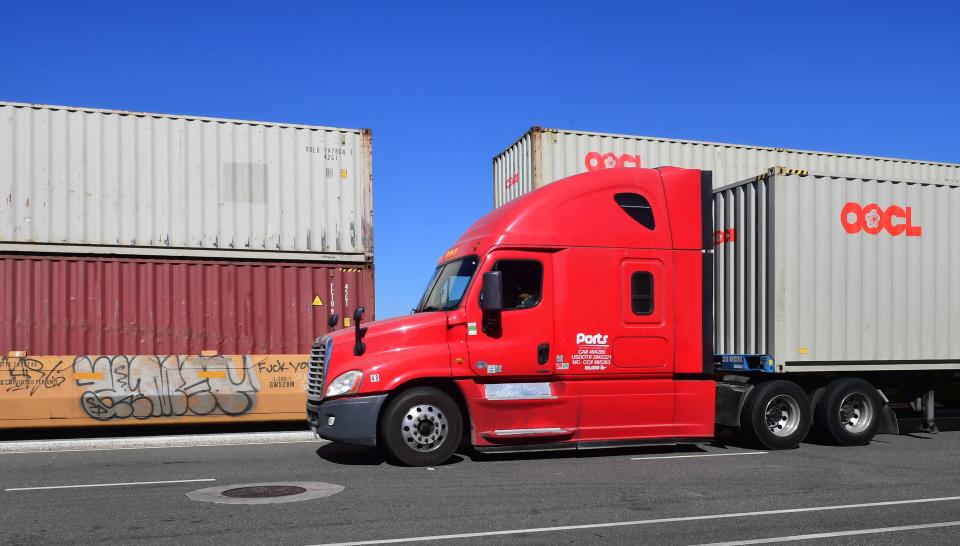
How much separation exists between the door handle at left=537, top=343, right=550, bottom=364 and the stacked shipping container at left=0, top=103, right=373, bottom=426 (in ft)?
15.2

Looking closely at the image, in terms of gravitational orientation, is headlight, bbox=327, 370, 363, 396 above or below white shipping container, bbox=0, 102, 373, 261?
below

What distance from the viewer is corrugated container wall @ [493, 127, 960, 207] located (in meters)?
15.2

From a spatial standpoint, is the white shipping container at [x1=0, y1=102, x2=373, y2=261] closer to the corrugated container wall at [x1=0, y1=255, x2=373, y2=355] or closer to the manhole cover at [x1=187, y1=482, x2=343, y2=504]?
the corrugated container wall at [x1=0, y1=255, x2=373, y2=355]

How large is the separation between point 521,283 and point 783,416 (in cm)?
382

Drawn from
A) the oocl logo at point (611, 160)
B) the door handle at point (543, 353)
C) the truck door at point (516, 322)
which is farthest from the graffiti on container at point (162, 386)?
the oocl logo at point (611, 160)

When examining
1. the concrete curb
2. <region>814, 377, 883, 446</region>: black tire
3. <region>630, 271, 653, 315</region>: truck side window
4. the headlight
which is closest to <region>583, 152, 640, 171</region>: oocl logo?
<region>630, 271, 653, 315</region>: truck side window

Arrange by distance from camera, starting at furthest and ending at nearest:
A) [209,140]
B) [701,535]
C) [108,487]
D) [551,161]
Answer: [551,161], [209,140], [108,487], [701,535]

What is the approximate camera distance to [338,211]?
46.2 ft

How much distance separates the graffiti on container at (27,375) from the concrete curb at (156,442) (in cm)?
75

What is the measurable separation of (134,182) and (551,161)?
22.0ft

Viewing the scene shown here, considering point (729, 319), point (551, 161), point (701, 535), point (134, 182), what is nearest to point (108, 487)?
point (701, 535)

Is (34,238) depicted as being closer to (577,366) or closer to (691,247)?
(577,366)

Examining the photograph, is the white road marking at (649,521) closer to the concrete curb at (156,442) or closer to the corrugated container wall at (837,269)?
the corrugated container wall at (837,269)

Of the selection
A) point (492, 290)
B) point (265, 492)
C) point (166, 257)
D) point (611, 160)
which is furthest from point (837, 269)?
point (166, 257)
